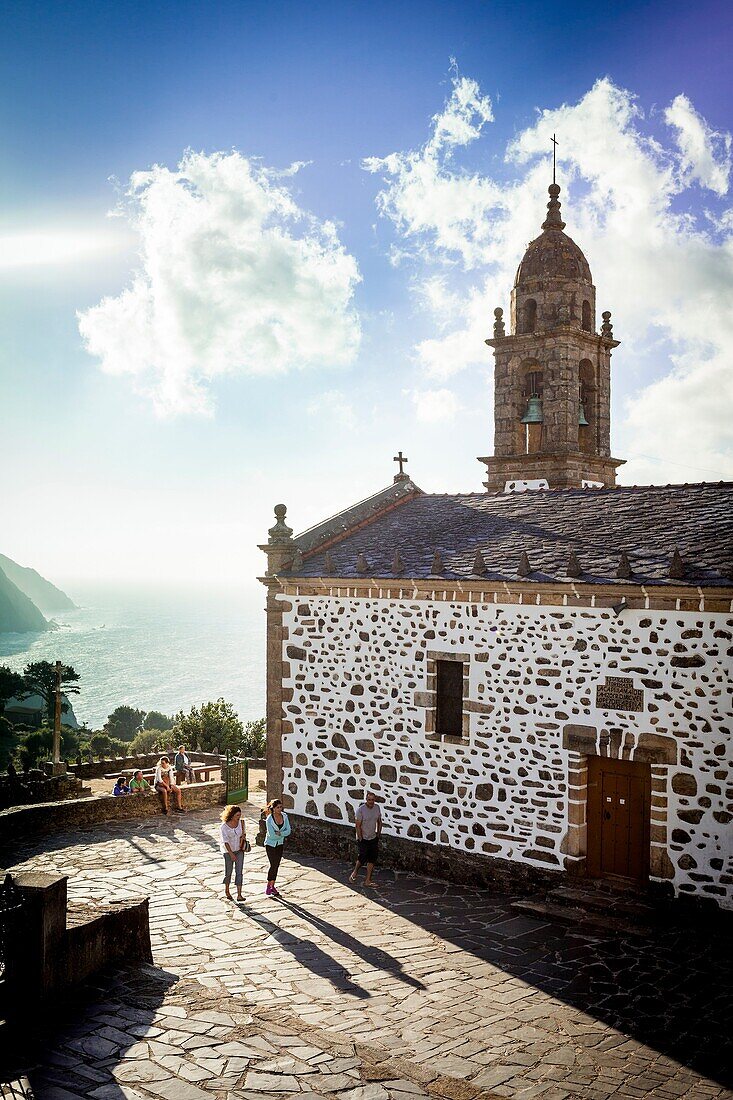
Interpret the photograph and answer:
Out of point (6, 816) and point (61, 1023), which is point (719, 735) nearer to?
point (61, 1023)

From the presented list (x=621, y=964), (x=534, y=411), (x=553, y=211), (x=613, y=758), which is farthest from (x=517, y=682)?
(x=553, y=211)

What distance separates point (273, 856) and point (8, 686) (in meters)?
45.7

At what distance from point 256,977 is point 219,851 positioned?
21.2ft

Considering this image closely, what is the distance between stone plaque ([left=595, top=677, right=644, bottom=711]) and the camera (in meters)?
11.2

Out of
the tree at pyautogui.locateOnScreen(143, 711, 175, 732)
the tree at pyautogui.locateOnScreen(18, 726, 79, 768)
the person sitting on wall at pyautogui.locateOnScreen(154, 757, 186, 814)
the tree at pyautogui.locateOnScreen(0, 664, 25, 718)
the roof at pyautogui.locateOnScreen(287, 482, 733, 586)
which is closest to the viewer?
the roof at pyautogui.locateOnScreen(287, 482, 733, 586)

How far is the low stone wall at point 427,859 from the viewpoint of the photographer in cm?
1213

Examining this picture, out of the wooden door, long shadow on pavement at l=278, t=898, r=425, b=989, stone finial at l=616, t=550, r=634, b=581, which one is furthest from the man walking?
stone finial at l=616, t=550, r=634, b=581

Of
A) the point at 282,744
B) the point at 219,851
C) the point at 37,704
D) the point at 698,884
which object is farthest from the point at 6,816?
the point at 37,704

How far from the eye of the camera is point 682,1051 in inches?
280

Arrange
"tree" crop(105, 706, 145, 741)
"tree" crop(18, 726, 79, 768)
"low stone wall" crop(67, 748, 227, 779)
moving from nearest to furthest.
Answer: "low stone wall" crop(67, 748, 227, 779) → "tree" crop(18, 726, 79, 768) → "tree" crop(105, 706, 145, 741)

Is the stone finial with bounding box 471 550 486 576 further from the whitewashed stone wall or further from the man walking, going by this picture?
the man walking

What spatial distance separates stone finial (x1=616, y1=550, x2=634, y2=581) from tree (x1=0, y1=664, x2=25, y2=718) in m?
48.6

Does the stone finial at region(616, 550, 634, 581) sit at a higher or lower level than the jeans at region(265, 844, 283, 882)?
higher

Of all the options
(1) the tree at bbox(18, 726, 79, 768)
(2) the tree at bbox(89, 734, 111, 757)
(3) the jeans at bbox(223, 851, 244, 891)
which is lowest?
(2) the tree at bbox(89, 734, 111, 757)
